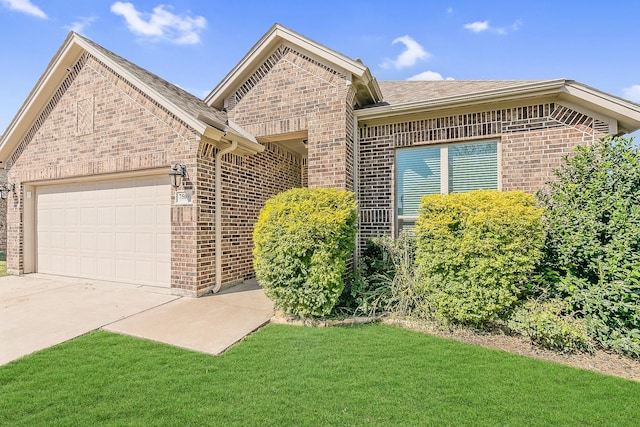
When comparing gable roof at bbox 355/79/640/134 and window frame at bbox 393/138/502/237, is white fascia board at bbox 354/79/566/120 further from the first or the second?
window frame at bbox 393/138/502/237

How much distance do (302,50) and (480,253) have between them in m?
5.31

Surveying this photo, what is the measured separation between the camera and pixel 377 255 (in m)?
5.86

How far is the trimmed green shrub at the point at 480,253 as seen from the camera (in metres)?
4.04

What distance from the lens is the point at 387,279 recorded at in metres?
5.28

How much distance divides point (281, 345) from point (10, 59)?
859 cm

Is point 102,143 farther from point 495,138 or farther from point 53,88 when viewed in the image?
point 495,138

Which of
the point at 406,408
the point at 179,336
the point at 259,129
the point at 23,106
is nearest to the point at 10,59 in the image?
→ the point at 23,106

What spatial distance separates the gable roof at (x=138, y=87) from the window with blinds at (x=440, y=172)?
11.1 ft

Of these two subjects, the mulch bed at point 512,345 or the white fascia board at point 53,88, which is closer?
the mulch bed at point 512,345

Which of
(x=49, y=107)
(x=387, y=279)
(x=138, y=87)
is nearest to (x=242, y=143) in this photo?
(x=138, y=87)

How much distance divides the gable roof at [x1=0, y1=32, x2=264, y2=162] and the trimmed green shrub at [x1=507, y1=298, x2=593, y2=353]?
5827 millimetres

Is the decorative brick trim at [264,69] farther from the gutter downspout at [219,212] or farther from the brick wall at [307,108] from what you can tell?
the gutter downspout at [219,212]

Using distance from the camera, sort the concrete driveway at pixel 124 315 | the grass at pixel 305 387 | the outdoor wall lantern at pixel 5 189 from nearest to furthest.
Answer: the grass at pixel 305 387 → the concrete driveway at pixel 124 315 → the outdoor wall lantern at pixel 5 189

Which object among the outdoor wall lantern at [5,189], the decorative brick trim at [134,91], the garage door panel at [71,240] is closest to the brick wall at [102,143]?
the decorative brick trim at [134,91]
